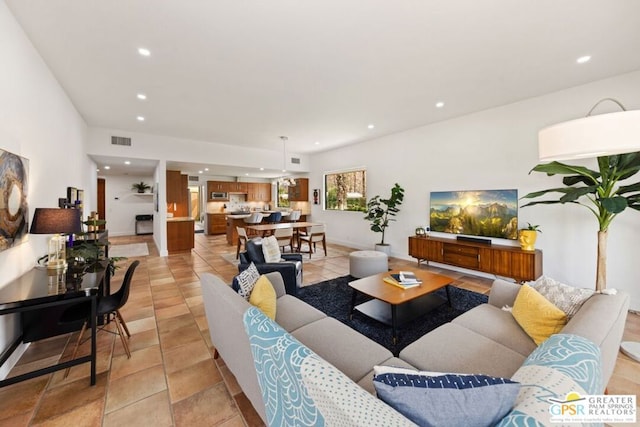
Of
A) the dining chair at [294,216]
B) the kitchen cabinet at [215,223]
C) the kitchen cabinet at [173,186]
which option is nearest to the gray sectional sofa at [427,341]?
the kitchen cabinet at [173,186]

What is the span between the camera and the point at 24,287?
2.02m

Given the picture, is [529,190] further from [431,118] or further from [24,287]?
[24,287]

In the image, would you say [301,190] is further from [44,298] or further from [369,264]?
[44,298]

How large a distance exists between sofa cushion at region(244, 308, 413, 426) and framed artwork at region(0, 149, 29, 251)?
7.33 feet

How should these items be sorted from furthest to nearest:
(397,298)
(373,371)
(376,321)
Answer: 1. (376,321)
2. (397,298)
3. (373,371)

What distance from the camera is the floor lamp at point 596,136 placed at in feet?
4.98

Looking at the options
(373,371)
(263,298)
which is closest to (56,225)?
(263,298)

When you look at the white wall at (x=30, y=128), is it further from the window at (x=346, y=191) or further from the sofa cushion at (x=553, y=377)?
the window at (x=346, y=191)

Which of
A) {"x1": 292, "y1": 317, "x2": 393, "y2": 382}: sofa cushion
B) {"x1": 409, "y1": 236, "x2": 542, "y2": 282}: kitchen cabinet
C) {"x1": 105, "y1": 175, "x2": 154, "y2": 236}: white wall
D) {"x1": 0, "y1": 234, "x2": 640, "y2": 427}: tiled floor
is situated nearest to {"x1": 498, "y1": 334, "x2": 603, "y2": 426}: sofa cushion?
{"x1": 292, "y1": 317, "x2": 393, "y2": 382}: sofa cushion

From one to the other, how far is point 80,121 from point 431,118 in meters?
6.56

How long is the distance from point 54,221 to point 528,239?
5.65 metres

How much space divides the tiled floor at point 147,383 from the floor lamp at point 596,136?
71.1 inches

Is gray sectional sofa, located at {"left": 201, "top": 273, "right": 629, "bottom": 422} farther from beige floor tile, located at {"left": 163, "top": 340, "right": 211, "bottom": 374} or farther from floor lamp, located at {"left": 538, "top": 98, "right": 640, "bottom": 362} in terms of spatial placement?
floor lamp, located at {"left": 538, "top": 98, "right": 640, "bottom": 362}

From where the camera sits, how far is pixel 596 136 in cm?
158
